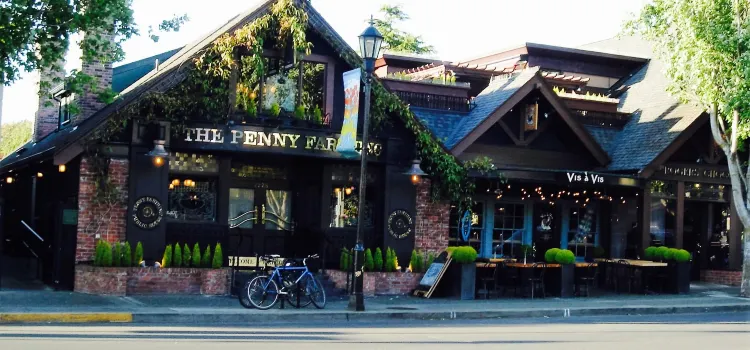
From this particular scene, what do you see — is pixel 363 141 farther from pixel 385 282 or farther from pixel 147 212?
pixel 147 212

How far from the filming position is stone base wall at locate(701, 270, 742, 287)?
1093 inches

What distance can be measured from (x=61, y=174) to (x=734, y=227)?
17581mm

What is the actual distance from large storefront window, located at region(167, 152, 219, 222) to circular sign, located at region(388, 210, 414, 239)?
403 cm

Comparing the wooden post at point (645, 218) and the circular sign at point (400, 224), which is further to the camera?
the wooden post at point (645, 218)

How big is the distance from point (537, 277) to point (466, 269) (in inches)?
83.2

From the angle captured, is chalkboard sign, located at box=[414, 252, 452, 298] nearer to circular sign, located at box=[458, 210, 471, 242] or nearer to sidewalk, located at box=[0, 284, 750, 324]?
sidewalk, located at box=[0, 284, 750, 324]

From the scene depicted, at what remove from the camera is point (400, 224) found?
23.1 metres

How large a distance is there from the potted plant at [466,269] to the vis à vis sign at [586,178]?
358 cm

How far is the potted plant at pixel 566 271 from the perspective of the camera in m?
23.2

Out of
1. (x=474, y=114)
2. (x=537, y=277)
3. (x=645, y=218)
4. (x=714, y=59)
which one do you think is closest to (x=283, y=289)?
(x=537, y=277)

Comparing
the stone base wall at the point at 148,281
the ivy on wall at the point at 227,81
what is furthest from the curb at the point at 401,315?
the ivy on wall at the point at 227,81

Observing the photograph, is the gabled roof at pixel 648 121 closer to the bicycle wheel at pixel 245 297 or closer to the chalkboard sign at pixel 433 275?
the chalkboard sign at pixel 433 275

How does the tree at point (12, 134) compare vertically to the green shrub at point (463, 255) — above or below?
above

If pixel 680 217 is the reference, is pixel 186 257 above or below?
below
